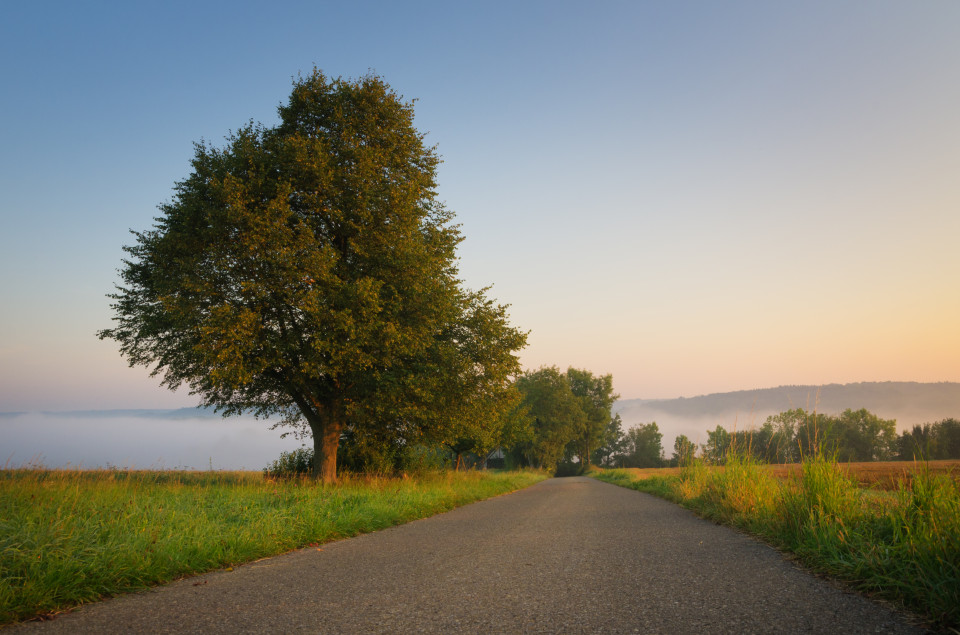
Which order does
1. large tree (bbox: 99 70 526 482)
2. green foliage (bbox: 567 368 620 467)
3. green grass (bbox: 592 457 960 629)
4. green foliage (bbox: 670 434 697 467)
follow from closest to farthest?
green grass (bbox: 592 457 960 629) → large tree (bbox: 99 70 526 482) → green foliage (bbox: 670 434 697 467) → green foliage (bbox: 567 368 620 467)

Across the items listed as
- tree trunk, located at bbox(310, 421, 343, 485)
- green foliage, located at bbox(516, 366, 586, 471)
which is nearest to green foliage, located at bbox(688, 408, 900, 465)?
tree trunk, located at bbox(310, 421, 343, 485)

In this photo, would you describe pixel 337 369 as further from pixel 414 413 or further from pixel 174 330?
pixel 174 330

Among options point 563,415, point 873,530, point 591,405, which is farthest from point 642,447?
point 873,530

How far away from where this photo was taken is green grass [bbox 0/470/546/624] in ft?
12.1

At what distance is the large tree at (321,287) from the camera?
1180 centimetres

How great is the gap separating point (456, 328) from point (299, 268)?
18.6 feet

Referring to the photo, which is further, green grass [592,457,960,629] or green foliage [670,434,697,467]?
green foliage [670,434,697,467]

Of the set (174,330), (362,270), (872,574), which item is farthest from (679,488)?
(174,330)

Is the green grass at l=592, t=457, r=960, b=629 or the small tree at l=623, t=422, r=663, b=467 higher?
the green grass at l=592, t=457, r=960, b=629

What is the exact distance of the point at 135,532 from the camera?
492cm

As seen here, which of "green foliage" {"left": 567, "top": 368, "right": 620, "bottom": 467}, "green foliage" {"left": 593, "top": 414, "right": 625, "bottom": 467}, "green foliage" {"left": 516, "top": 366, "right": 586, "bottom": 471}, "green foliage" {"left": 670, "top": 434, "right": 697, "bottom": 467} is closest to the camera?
"green foliage" {"left": 670, "top": 434, "right": 697, "bottom": 467}

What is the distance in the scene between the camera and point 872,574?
147 inches

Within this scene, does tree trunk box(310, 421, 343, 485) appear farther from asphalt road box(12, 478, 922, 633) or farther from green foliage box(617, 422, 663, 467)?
green foliage box(617, 422, 663, 467)

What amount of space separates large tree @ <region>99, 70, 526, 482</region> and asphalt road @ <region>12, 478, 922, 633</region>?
7.12m
